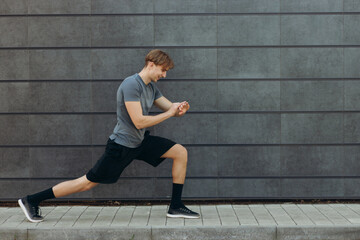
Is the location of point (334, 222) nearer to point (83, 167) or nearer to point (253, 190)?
point (253, 190)

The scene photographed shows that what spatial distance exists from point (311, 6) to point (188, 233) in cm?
337

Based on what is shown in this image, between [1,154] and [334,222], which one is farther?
[1,154]

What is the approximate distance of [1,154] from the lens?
6.58m

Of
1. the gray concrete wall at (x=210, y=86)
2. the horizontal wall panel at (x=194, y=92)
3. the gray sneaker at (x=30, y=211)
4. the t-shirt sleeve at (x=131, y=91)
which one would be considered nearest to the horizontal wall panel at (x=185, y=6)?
the gray concrete wall at (x=210, y=86)

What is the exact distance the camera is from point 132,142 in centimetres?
549

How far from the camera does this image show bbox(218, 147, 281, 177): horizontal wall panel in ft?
21.5

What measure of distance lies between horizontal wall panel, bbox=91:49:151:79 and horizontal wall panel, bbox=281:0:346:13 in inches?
78.2

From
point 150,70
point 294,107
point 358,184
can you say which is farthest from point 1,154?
point 358,184

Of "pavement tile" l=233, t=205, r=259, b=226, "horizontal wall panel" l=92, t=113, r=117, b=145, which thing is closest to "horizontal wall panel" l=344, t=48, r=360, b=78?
"pavement tile" l=233, t=205, r=259, b=226

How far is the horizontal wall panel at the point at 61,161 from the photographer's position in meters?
6.57

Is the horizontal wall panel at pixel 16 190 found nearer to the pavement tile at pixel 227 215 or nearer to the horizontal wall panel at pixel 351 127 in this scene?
the pavement tile at pixel 227 215

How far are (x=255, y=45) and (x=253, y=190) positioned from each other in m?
1.91

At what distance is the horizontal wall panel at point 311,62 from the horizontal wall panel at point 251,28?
0.89 feet

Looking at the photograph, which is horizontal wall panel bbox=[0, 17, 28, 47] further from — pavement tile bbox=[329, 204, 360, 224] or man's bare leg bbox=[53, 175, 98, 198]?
pavement tile bbox=[329, 204, 360, 224]
